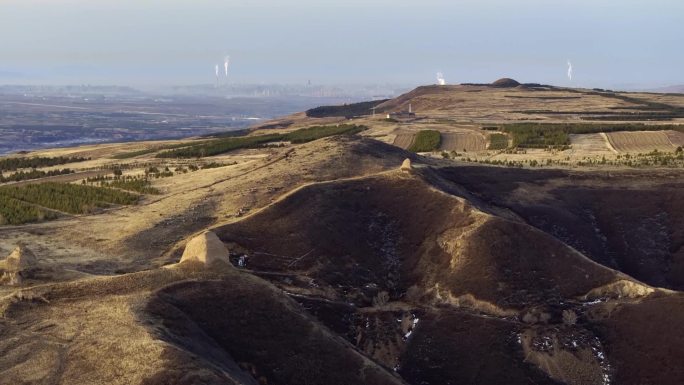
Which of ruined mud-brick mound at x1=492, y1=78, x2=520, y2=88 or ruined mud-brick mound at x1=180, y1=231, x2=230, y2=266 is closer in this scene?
ruined mud-brick mound at x1=180, y1=231, x2=230, y2=266

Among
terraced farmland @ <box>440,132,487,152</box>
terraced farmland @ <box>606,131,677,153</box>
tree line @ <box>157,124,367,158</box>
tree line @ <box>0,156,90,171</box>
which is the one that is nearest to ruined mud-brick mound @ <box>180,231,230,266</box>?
tree line @ <box>157,124,367,158</box>

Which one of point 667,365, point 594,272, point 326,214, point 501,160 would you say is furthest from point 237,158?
point 667,365

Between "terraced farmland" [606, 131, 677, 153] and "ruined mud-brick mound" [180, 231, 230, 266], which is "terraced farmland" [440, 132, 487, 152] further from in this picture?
"ruined mud-brick mound" [180, 231, 230, 266]

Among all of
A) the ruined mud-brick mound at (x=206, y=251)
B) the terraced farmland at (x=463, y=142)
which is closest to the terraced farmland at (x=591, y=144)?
the terraced farmland at (x=463, y=142)

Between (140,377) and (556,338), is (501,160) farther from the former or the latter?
(140,377)

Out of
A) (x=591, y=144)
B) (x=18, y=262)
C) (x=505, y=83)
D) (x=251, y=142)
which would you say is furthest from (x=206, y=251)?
(x=505, y=83)

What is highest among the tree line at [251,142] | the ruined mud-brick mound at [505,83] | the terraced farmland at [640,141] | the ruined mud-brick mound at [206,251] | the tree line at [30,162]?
the ruined mud-brick mound at [505,83]

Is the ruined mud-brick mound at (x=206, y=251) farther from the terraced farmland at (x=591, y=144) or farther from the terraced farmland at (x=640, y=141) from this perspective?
the terraced farmland at (x=640, y=141)
